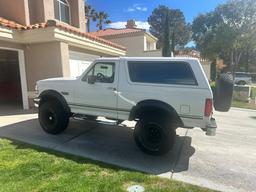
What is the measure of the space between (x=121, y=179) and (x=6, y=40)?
772cm

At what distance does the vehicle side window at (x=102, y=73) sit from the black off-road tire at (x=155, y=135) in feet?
4.61

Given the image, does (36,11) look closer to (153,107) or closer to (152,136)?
(153,107)

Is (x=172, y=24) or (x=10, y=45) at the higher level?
(x=172, y=24)

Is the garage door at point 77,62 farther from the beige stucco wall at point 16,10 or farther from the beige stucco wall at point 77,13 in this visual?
the beige stucco wall at point 77,13

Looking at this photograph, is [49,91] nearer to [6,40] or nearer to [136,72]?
[136,72]

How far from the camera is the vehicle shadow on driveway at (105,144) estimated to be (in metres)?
4.90

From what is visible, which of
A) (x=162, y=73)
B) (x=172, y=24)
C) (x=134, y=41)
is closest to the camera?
(x=162, y=73)

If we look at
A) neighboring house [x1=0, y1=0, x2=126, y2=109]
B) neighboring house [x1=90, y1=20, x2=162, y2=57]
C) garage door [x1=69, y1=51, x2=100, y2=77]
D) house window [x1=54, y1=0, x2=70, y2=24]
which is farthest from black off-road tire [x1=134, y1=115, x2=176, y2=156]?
neighboring house [x1=90, y1=20, x2=162, y2=57]

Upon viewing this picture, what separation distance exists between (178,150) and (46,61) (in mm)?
7005

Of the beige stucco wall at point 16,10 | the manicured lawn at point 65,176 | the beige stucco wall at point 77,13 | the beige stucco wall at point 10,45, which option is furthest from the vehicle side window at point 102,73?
the beige stucco wall at point 77,13

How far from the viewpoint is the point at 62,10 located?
14164 millimetres

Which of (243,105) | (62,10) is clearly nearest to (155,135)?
(243,105)

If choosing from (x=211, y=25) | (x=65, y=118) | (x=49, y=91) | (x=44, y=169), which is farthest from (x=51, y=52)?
(x=211, y=25)

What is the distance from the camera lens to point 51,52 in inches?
385
